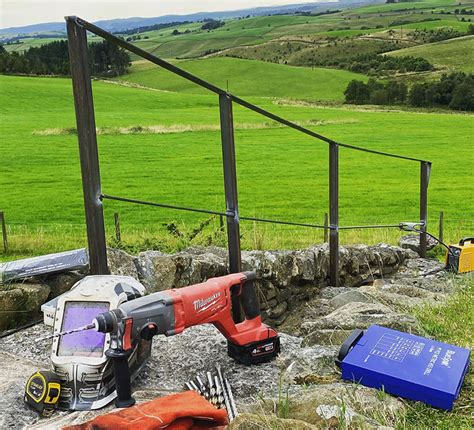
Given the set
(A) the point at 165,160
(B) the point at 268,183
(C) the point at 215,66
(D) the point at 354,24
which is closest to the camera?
(B) the point at 268,183

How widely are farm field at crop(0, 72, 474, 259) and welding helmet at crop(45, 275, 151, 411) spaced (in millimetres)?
4793

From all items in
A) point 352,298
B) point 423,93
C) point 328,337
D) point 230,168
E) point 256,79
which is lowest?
point 423,93

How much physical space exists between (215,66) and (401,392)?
257 feet

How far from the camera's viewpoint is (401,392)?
306 cm

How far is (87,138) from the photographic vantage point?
3762mm

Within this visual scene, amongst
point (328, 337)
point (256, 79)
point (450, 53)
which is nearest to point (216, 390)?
point (328, 337)

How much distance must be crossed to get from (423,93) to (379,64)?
81.8 feet

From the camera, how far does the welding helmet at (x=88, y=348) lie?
3.03 meters

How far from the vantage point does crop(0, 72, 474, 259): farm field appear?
13.0m

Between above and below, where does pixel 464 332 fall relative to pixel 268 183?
A: above

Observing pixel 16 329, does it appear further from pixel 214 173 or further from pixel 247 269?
pixel 214 173

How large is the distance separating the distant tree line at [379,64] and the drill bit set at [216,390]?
70.9m

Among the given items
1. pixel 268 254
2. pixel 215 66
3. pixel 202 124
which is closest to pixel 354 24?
pixel 215 66

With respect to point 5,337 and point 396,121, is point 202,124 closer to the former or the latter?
point 396,121
